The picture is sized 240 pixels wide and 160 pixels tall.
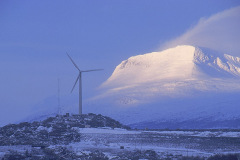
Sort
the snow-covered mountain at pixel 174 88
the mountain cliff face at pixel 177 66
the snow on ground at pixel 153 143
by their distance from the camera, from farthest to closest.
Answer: the mountain cliff face at pixel 177 66 < the snow-covered mountain at pixel 174 88 < the snow on ground at pixel 153 143

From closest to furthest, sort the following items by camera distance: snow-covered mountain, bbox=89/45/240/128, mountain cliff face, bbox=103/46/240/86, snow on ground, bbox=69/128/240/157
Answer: snow on ground, bbox=69/128/240/157
snow-covered mountain, bbox=89/45/240/128
mountain cliff face, bbox=103/46/240/86

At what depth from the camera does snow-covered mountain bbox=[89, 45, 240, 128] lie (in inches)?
5032

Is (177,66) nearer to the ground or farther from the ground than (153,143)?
farther from the ground

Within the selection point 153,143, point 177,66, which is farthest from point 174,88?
point 153,143

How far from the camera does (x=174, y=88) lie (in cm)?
14562

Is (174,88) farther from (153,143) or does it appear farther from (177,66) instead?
(153,143)

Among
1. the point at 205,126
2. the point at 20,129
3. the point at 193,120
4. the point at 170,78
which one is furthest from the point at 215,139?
the point at 170,78

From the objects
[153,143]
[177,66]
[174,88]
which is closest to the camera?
[153,143]

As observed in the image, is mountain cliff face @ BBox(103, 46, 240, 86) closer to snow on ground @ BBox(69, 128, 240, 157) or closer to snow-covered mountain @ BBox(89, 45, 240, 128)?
snow-covered mountain @ BBox(89, 45, 240, 128)

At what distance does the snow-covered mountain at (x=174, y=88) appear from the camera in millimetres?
127812

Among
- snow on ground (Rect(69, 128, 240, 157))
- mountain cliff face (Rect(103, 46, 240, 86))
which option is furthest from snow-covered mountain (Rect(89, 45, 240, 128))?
snow on ground (Rect(69, 128, 240, 157))

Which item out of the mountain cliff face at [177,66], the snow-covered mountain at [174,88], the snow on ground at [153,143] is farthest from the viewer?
the mountain cliff face at [177,66]

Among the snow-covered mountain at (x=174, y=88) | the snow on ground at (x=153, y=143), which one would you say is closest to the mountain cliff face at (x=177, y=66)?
the snow-covered mountain at (x=174, y=88)

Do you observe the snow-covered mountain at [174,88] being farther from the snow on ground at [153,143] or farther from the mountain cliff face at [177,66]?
the snow on ground at [153,143]
